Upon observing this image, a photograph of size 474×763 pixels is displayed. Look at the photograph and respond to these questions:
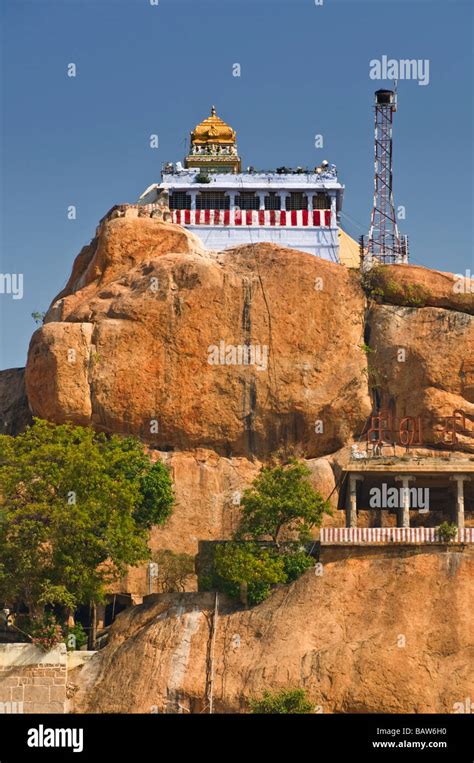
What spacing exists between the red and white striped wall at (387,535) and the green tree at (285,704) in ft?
25.2

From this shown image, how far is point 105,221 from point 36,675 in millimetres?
22688

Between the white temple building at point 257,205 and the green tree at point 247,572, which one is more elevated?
the white temple building at point 257,205

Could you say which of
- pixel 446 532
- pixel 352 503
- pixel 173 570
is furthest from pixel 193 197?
pixel 446 532

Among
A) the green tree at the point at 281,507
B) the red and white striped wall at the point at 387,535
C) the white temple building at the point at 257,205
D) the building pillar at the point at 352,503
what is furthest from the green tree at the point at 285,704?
the white temple building at the point at 257,205

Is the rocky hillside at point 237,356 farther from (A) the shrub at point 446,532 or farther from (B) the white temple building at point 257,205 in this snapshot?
(A) the shrub at point 446,532

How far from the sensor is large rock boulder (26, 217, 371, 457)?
8681 centimetres

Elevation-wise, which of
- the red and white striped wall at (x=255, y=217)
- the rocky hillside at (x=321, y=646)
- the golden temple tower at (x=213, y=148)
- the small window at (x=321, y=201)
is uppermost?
the golden temple tower at (x=213, y=148)

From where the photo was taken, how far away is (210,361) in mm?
87500

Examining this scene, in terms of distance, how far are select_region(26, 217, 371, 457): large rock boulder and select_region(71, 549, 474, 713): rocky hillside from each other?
8839mm

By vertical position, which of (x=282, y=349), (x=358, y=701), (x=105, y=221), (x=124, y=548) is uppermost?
(x=105, y=221)

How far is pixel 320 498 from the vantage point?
82.4 metres

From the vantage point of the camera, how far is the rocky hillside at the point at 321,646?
7588cm

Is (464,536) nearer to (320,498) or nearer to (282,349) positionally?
(320,498)

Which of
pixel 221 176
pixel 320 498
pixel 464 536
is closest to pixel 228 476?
pixel 320 498
